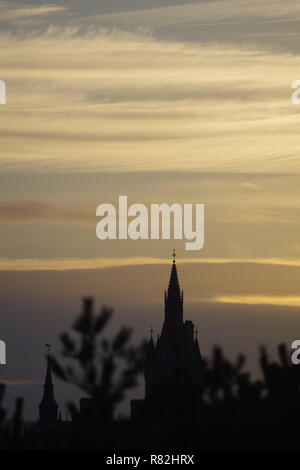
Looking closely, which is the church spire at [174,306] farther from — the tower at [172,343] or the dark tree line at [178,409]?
the dark tree line at [178,409]

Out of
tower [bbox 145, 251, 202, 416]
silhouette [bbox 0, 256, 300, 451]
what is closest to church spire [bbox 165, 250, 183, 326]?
tower [bbox 145, 251, 202, 416]

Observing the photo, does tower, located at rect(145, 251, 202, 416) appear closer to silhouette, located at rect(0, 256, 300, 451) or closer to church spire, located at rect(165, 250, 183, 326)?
church spire, located at rect(165, 250, 183, 326)

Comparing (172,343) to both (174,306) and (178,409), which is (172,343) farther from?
(178,409)

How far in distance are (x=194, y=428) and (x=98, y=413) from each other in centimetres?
515

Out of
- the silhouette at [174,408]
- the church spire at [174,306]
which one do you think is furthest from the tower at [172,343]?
the silhouette at [174,408]

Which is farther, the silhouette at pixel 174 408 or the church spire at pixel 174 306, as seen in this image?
the church spire at pixel 174 306

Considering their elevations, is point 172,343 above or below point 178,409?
above

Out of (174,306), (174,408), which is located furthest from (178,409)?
(174,306)

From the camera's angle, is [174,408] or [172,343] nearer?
[174,408]

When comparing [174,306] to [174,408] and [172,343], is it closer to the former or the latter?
[172,343]

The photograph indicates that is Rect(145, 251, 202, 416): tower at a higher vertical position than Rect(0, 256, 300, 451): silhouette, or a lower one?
higher
